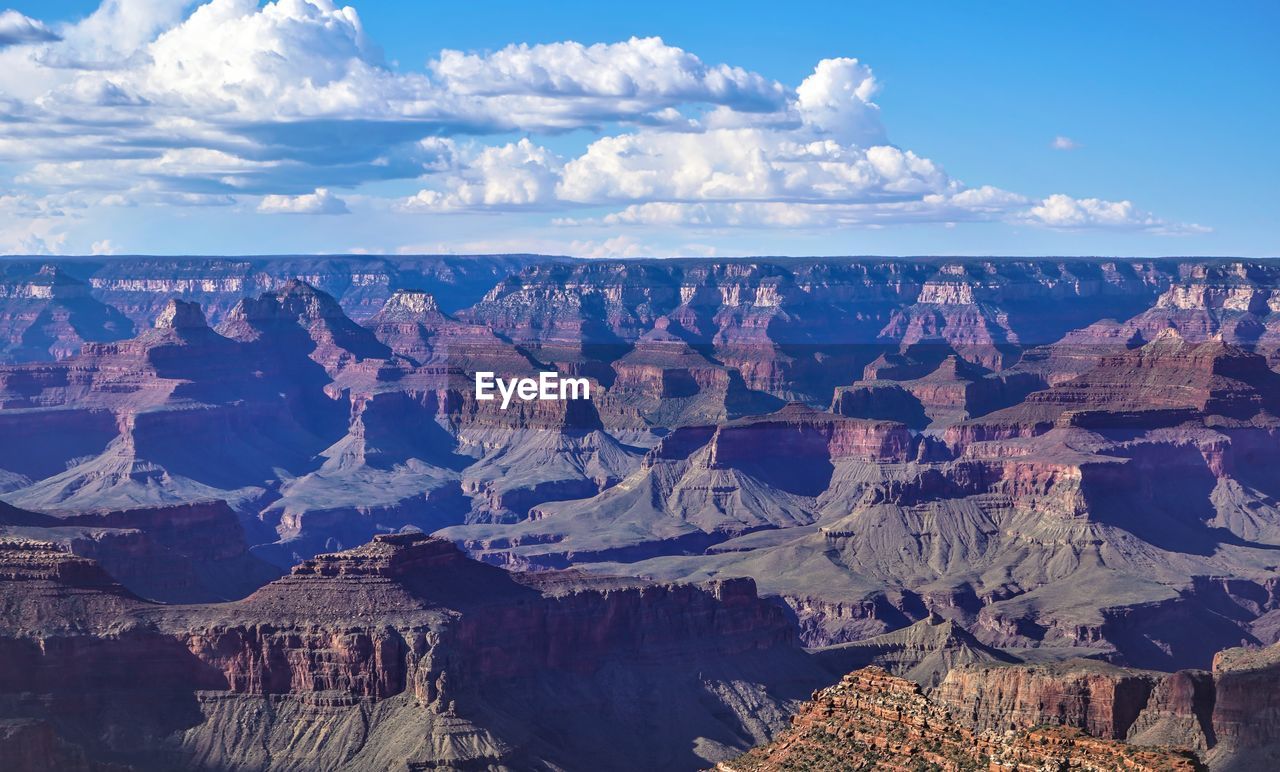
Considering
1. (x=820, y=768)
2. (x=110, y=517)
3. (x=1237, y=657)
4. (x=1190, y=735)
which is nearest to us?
(x=820, y=768)

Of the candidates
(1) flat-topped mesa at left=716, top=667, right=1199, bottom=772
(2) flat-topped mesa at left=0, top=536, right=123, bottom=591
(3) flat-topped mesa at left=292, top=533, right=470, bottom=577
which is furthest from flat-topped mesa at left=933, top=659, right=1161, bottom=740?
(1) flat-topped mesa at left=716, top=667, right=1199, bottom=772

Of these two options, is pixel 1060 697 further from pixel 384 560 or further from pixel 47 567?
pixel 47 567

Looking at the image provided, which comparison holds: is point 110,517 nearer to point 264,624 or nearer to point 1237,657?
point 264,624

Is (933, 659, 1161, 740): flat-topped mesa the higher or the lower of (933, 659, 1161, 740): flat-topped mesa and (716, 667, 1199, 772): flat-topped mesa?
the lower

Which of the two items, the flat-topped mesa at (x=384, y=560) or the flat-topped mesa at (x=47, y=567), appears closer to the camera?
the flat-topped mesa at (x=47, y=567)

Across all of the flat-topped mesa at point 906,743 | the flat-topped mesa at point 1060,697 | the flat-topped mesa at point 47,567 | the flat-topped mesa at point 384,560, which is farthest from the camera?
the flat-topped mesa at point 384,560

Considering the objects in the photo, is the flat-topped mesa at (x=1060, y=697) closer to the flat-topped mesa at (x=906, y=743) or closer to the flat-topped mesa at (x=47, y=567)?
the flat-topped mesa at (x=47, y=567)

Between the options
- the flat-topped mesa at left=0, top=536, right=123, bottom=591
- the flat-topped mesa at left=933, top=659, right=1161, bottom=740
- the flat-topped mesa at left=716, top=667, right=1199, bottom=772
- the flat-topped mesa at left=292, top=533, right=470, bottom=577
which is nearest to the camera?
the flat-topped mesa at left=716, top=667, right=1199, bottom=772

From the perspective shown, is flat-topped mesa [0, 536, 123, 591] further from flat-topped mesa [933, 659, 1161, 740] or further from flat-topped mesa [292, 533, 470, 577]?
flat-topped mesa [933, 659, 1161, 740]

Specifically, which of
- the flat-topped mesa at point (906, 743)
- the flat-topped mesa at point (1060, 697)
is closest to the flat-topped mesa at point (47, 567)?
the flat-topped mesa at point (1060, 697)

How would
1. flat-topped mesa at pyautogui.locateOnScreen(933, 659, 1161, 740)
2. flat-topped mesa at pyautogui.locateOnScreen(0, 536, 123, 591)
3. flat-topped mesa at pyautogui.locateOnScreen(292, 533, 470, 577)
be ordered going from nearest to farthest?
flat-topped mesa at pyautogui.locateOnScreen(933, 659, 1161, 740) < flat-topped mesa at pyautogui.locateOnScreen(0, 536, 123, 591) < flat-topped mesa at pyautogui.locateOnScreen(292, 533, 470, 577)

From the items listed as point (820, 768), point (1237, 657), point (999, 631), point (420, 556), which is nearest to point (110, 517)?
point (420, 556)
